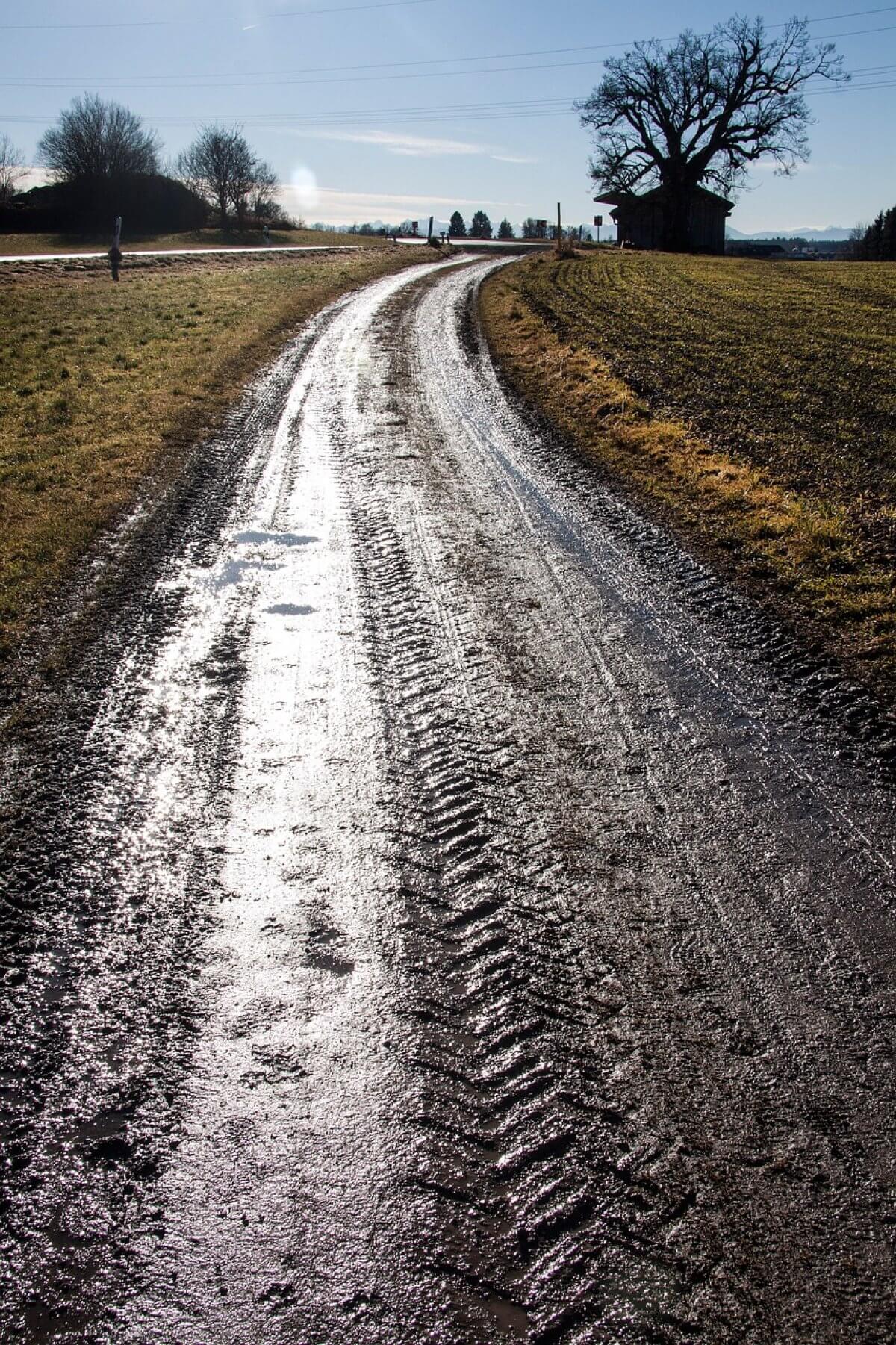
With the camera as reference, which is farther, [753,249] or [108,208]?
[753,249]

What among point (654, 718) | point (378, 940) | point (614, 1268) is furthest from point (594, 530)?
point (614, 1268)

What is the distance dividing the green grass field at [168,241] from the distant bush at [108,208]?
2.83 metres

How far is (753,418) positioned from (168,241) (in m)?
49.6

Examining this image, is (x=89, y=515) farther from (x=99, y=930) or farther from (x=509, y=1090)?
(x=509, y=1090)

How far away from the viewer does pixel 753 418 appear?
34.1 feet

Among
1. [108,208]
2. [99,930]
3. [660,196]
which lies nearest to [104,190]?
[108,208]

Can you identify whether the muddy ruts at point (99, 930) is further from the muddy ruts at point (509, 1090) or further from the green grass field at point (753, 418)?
the green grass field at point (753, 418)

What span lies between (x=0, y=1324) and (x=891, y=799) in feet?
11.2

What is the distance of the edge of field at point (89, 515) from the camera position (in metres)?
5.00

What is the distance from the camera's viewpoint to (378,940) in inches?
118

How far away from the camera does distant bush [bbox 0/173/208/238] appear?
53594 mm

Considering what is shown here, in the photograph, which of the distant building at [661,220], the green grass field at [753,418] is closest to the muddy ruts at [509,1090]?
the green grass field at [753,418]

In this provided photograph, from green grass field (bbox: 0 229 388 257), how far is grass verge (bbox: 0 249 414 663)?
2195 cm

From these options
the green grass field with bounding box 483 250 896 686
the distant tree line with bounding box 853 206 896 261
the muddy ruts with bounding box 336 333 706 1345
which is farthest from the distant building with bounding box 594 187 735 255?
the muddy ruts with bounding box 336 333 706 1345
